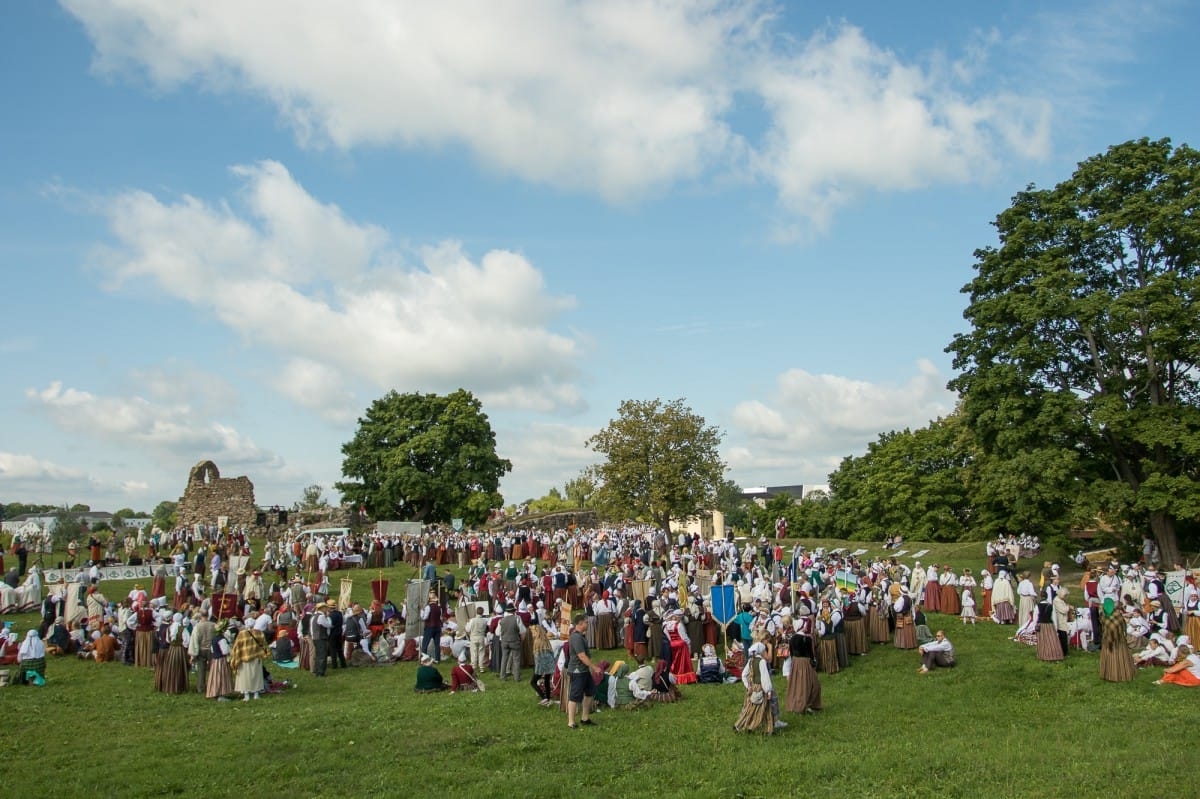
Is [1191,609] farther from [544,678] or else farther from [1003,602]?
[544,678]

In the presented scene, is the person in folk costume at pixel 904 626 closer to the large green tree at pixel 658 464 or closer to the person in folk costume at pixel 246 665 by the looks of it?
the person in folk costume at pixel 246 665

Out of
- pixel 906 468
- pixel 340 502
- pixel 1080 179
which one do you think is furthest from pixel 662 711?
pixel 340 502

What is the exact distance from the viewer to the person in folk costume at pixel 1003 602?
76.0 feet

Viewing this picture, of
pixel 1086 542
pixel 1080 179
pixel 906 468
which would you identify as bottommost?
pixel 1086 542

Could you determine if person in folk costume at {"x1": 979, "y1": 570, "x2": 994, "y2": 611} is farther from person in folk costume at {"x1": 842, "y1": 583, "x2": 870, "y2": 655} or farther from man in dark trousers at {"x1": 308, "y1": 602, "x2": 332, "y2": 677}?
man in dark trousers at {"x1": 308, "y1": 602, "x2": 332, "y2": 677}

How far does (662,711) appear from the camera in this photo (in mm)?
15062

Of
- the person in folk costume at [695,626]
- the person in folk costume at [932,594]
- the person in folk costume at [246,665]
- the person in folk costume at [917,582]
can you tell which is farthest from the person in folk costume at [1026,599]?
the person in folk costume at [246,665]

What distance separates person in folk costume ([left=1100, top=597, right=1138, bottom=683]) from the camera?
16109 mm

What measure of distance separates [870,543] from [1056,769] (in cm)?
3775

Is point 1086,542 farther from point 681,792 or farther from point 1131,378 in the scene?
point 681,792

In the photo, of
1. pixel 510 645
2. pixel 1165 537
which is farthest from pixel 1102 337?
pixel 510 645

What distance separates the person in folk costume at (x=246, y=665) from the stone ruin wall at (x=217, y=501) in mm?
37220

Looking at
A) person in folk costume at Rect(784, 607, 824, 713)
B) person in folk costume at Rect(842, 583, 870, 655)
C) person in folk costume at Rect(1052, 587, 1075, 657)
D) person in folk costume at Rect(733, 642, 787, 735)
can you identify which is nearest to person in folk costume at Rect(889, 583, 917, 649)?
person in folk costume at Rect(842, 583, 870, 655)

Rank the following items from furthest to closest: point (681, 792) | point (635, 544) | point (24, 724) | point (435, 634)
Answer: point (635, 544), point (435, 634), point (24, 724), point (681, 792)
